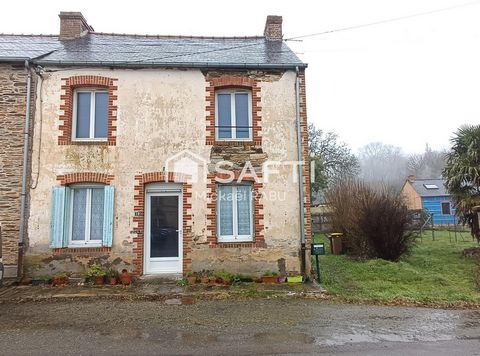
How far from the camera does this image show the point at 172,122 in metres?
9.88

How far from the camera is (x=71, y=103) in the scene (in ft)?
32.2

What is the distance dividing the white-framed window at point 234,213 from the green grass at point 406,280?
2462 mm

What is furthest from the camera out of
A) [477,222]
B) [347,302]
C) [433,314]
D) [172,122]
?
[477,222]

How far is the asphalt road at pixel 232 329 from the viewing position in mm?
5098

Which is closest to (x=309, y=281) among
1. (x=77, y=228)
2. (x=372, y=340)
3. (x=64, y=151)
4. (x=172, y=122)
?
(x=372, y=340)

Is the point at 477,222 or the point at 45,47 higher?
the point at 45,47

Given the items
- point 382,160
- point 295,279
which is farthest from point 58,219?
point 382,160

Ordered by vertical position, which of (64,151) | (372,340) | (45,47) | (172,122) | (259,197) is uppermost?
(45,47)

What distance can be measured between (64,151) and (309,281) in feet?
23.8

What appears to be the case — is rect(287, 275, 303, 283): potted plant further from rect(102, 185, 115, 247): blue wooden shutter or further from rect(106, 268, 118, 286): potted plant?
rect(102, 185, 115, 247): blue wooden shutter

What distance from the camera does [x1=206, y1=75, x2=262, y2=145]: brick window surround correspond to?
9.91 meters

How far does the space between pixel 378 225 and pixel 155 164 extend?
739 cm

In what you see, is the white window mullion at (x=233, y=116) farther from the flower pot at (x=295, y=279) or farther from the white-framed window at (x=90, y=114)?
the flower pot at (x=295, y=279)

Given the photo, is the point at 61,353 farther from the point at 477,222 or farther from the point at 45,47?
the point at 477,222
